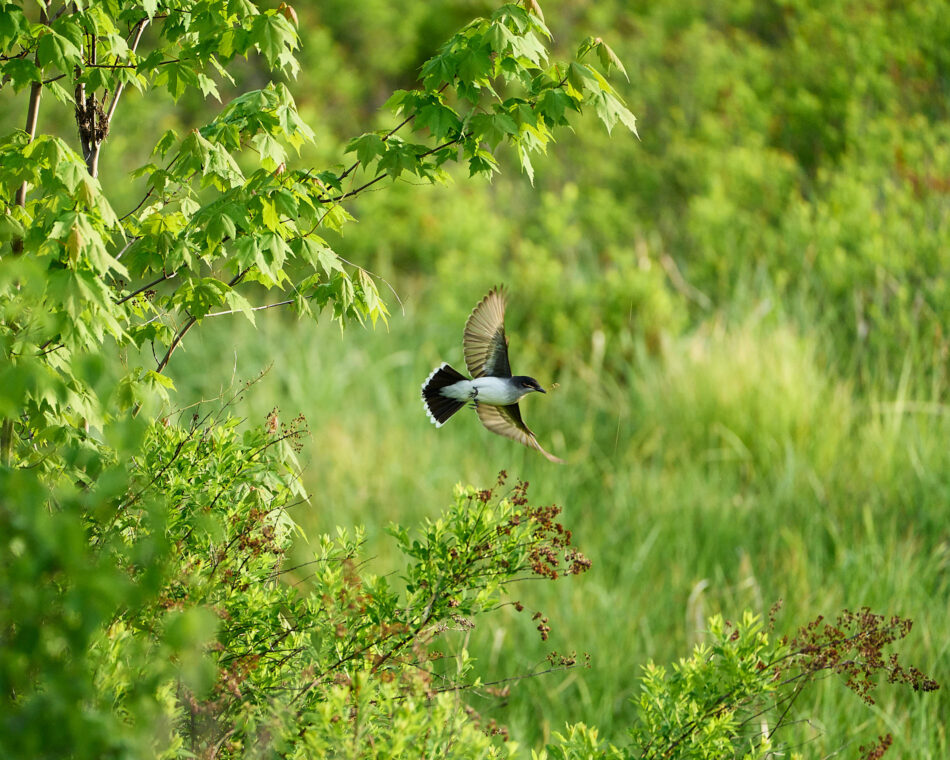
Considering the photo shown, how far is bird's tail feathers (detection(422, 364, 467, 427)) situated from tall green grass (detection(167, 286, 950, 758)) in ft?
4.24

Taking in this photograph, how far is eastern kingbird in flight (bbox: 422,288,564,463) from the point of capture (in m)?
2.80

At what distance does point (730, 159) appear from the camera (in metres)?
10.2

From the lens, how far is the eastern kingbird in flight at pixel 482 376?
2803mm

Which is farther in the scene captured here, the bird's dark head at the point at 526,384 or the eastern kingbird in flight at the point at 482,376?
the eastern kingbird in flight at the point at 482,376

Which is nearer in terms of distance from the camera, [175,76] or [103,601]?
[103,601]

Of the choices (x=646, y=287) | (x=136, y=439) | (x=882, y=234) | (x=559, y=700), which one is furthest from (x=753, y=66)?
(x=136, y=439)

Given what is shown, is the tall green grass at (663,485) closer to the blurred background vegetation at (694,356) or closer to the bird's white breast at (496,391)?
the blurred background vegetation at (694,356)

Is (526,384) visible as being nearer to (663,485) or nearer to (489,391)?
(489,391)

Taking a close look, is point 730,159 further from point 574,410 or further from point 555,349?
point 574,410

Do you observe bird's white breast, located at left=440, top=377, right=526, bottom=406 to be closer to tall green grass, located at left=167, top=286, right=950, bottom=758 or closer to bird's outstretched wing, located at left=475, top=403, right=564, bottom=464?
bird's outstretched wing, located at left=475, top=403, right=564, bottom=464

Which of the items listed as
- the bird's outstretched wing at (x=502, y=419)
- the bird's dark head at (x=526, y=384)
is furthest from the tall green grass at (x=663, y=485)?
the bird's dark head at (x=526, y=384)

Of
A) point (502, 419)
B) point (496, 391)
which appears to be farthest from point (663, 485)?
point (496, 391)

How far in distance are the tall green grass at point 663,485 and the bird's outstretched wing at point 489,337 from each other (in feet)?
4.75

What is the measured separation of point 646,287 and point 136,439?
666 centimetres
